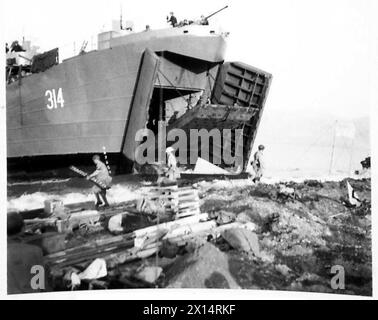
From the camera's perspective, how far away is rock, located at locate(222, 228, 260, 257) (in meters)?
6.91

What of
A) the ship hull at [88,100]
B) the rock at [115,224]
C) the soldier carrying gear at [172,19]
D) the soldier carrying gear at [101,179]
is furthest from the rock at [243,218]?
the soldier carrying gear at [172,19]

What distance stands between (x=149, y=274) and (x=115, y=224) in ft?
2.51

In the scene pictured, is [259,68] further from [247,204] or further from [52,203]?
[52,203]

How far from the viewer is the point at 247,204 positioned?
7.51 meters

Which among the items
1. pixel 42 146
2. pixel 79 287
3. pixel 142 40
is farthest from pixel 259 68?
pixel 79 287

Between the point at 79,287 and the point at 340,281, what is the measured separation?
124 inches

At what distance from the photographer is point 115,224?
22.9 feet

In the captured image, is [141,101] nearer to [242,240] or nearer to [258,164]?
[258,164]

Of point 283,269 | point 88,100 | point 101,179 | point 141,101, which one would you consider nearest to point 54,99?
point 88,100

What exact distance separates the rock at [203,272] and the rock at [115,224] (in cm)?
82

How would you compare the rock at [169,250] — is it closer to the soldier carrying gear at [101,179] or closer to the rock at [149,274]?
the rock at [149,274]

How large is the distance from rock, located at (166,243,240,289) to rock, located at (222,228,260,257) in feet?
0.87
